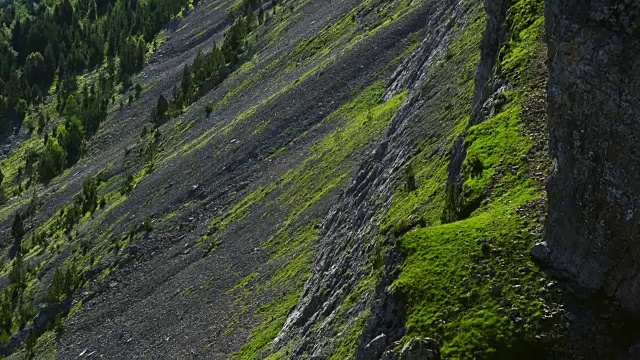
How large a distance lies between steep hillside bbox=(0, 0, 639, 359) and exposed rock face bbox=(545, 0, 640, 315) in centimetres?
14

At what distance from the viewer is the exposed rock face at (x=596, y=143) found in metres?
13.9

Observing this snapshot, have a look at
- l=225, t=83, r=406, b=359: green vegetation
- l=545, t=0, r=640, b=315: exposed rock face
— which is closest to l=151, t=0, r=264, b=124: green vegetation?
l=225, t=83, r=406, b=359: green vegetation

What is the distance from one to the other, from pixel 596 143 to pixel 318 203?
2817 centimetres

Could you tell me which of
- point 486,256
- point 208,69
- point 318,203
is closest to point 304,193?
point 318,203

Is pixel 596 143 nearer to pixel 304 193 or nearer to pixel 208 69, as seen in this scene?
pixel 304 193

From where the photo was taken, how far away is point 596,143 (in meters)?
14.6

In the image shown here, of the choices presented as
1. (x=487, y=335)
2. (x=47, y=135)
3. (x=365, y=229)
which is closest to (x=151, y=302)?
(x=365, y=229)

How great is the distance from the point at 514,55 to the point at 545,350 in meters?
11.0

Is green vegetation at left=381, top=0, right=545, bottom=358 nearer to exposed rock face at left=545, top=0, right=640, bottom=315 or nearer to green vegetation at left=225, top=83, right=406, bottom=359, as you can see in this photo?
exposed rock face at left=545, top=0, right=640, bottom=315

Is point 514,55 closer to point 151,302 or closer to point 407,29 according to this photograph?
point 151,302

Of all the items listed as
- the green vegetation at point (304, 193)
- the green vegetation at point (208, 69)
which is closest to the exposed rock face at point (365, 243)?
the green vegetation at point (304, 193)

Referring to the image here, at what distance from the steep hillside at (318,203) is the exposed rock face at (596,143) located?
0.47 feet

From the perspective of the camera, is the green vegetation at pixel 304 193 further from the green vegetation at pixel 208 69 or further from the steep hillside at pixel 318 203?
the green vegetation at pixel 208 69

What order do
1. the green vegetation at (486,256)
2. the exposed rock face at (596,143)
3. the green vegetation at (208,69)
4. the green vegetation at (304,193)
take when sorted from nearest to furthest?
the exposed rock face at (596,143) → the green vegetation at (486,256) → the green vegetation at (304,193) → the green vegetation at (208,69)
